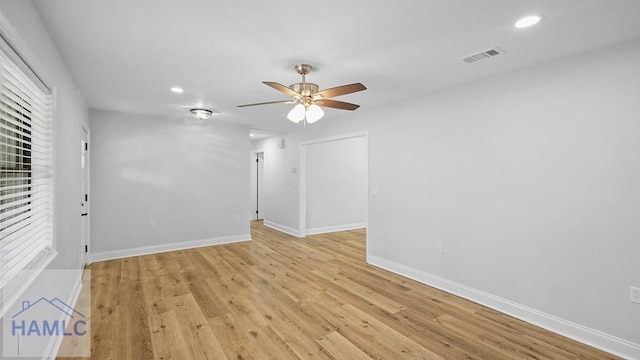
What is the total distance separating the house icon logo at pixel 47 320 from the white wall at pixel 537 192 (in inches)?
147

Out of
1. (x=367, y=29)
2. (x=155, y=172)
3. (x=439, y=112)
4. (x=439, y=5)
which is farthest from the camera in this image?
(x=155, y=172)

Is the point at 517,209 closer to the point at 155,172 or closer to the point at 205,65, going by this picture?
the point at 205,65

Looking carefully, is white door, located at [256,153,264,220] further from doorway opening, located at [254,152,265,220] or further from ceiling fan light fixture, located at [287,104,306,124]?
ceiling fan light fixture, located at [287,104,306,124]

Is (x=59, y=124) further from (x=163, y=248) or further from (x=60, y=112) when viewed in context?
(x=163, y=248)

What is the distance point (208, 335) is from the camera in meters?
2.60

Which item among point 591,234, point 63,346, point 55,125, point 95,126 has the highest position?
point 95,126

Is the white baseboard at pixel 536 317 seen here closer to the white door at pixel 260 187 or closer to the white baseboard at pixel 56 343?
the white baseboard at pixel 56 343

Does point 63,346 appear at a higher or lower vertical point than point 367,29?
lower

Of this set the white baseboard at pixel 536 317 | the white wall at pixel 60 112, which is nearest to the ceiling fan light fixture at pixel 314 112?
the white wall at pixel 60 112

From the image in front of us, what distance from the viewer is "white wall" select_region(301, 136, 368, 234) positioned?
22.3ft

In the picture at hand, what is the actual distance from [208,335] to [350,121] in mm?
3697

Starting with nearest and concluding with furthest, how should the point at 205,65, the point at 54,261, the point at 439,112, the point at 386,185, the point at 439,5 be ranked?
the point at 439,5
the point at 54,261
the point at 205,65
the point at 439,112
the point at 386,185

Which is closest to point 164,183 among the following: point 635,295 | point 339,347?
point 339,347

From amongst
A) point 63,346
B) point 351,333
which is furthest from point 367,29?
point 63,346
